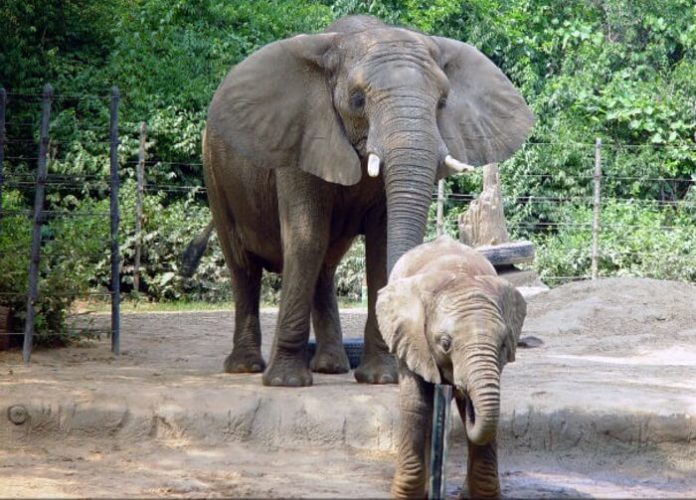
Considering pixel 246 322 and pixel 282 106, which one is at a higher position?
pixel 282 106

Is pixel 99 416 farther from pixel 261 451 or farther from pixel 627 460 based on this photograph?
pixel 627 460

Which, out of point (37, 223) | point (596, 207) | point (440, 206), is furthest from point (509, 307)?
point (596, 207)

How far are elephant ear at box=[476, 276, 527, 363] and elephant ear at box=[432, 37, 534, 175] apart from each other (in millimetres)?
2412

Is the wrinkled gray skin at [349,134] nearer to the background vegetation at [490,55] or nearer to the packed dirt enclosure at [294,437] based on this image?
the packed dirt enclosure at [294,437]

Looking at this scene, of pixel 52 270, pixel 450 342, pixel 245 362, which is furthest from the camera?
pixel 52 270

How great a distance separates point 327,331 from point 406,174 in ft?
7.84

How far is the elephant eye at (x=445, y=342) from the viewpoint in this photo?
592 centimetres

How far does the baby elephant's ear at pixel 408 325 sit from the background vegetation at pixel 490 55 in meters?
10.8

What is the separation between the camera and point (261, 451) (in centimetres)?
796

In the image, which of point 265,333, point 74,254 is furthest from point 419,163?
point 265,333

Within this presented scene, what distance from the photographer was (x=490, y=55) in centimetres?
2159

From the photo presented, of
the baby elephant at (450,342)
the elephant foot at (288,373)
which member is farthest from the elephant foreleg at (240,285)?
the baby elephant at (450,342)

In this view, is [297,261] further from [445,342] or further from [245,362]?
[445,342]

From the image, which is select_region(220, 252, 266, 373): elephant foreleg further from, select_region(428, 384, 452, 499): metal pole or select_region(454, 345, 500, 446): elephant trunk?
select_region(454, 345, 500, 446): elephant trunk
